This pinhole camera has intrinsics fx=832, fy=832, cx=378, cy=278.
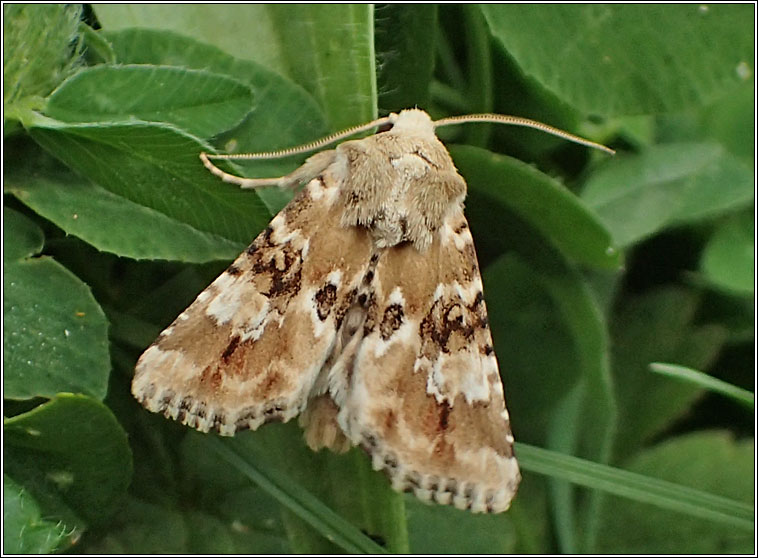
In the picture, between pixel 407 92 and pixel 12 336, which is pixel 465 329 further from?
pixel 12 336

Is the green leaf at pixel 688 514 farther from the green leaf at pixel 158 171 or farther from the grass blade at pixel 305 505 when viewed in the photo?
the green leaf at pixel 158 171

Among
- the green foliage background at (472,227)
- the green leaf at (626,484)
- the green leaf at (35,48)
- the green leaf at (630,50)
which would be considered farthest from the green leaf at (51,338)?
the green leaf at (630,50)

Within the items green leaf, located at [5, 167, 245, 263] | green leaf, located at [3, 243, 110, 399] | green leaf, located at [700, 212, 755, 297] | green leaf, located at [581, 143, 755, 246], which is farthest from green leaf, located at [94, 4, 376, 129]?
green leaf, located at [700, 212, 755, 297]

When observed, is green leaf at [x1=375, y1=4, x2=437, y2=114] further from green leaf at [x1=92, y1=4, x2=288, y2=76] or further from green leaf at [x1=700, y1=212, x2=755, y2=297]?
green leaf at [x1=700, y1=212, x2=755, y2=297]

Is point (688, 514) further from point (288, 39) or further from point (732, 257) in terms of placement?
point (288, 39)

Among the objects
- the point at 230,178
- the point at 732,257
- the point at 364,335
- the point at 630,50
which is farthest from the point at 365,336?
the point at 732,257

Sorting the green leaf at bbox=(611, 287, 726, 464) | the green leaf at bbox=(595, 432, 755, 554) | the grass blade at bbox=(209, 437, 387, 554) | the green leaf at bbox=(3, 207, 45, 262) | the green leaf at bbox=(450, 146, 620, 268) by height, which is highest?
the green leaf at bbox=(3, 207, 45, 262)

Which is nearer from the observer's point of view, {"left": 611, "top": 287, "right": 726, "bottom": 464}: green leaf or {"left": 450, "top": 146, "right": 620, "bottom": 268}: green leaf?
{"left": 450, "top": 146, "right": 620, "bottom": 268}: green leaf
